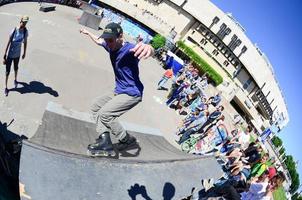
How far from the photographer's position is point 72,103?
38.4ft

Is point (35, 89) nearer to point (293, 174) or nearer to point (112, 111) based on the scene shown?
point (112, 111)

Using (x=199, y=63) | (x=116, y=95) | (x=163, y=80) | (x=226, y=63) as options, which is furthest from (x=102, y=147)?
(x=226, y=63)

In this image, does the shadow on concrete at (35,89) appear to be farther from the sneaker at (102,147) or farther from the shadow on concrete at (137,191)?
the shadow on concrete at (137,191)

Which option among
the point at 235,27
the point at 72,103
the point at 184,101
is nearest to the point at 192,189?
the point at 72,103

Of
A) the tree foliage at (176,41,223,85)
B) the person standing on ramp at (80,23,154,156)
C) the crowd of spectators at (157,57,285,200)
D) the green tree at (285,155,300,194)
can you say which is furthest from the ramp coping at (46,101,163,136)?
the green tree at (285,155,300,194)

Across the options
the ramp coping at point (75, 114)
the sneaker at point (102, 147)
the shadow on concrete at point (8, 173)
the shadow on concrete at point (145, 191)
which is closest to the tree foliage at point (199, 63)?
the ramp coping at point (75, 114)

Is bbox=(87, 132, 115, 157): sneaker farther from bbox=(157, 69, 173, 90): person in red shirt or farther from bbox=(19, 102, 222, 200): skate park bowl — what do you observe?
bbox=(157, 69, 173, 90): person in red shirt

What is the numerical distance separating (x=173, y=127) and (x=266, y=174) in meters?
5.11

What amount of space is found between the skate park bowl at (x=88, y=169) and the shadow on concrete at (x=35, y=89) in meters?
3.05

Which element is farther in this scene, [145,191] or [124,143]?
[124,143]

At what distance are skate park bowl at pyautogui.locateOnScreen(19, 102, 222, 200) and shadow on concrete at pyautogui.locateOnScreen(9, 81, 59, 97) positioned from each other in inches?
120

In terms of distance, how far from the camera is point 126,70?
647 centimetres

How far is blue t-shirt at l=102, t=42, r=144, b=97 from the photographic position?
20.5ft

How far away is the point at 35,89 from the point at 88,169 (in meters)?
6.38
